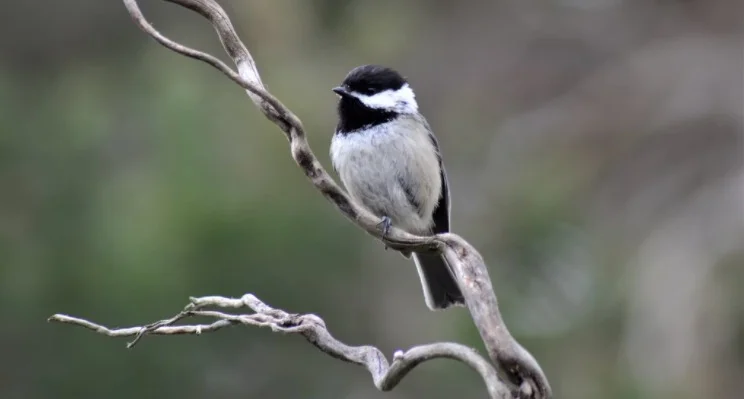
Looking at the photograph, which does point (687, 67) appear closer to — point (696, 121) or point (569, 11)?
point (696, 121)

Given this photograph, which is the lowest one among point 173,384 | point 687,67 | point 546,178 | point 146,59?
point 173,384

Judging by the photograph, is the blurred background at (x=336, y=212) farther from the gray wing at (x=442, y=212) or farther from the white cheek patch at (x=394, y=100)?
the white cheek patch at (x=394, y=100)

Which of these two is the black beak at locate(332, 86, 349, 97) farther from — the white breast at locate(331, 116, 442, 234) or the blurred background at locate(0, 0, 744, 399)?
the blurred background at locate(0, 0, 744, 399)

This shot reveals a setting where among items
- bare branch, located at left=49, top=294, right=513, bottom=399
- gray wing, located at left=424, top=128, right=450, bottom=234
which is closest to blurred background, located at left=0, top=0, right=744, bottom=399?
gray wing, located at left=424, top=128, right=450, bottom=234

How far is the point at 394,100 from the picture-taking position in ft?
9.71

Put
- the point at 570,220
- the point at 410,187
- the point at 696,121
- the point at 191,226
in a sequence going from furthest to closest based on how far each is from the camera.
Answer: the point at 696,121, the point at 570,220, the point at 191,226, the point at 410,187

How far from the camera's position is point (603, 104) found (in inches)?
255

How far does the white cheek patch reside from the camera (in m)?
2.88

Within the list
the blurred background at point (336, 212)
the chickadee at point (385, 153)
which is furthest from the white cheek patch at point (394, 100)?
the blurred background at point (336, 212)

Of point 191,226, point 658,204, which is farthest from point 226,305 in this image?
point 658,204

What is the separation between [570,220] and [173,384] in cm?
226

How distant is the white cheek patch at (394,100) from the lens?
2879mm

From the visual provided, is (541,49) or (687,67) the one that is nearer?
(687,67)

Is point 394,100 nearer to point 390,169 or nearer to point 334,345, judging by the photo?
point 390,169
